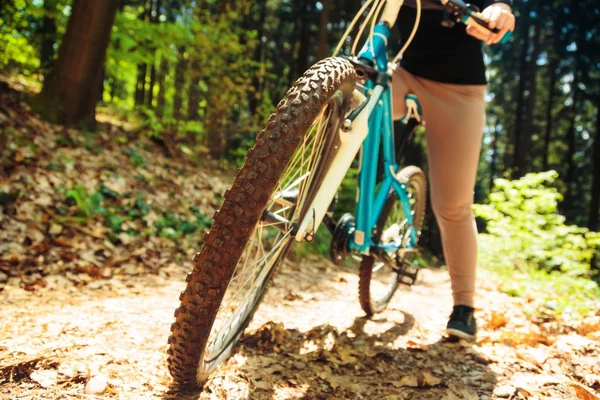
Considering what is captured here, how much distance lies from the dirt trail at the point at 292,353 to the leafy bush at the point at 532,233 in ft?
7.92

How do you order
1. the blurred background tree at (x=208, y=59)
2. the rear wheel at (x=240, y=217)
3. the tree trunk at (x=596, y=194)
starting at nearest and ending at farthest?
the rear wheel at (x=240, y=217) < the blurred background tree at (x=208, y=59) < the tree trunk at (x=596, y=194)

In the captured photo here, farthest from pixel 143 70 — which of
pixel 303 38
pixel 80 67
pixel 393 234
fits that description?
pixel 393 234

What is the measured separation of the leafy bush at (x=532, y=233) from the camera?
4938mm

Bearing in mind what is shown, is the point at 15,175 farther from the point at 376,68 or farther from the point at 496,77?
the point at 496,77

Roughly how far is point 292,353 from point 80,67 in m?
4.89

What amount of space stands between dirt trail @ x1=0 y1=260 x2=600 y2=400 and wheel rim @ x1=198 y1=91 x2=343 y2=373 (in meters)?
0.15

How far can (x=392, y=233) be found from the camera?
2.76 metres

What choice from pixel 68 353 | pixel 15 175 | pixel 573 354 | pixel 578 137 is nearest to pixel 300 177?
pixel 68 353

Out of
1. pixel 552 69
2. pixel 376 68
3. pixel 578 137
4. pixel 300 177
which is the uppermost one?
pixel 552 69

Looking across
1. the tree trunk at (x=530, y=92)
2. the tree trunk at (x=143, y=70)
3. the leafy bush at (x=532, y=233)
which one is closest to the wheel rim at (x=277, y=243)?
the leafy bush at (x=532, y=233)

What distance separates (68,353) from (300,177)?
113cm

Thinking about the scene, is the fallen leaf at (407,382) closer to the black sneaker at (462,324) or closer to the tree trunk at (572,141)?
the black sneaker at (462,324)

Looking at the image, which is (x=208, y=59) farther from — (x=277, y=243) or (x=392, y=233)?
(x=277, y=243)

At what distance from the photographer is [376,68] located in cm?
206
